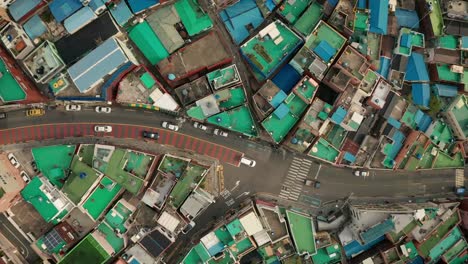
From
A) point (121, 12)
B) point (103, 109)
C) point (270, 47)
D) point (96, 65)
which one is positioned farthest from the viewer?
point (270, 47)

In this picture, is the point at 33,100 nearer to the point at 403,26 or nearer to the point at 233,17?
the point at 233,17

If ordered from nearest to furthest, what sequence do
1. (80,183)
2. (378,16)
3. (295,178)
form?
(80,183)
(378,16)
(295,178)

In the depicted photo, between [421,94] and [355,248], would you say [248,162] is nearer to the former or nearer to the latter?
[355,248]

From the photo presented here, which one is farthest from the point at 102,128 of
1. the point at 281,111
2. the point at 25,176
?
the point at 281,111

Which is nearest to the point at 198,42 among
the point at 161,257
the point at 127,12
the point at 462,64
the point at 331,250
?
the point at 127,12

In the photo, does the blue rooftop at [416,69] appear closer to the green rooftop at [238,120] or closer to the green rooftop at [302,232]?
the green rooftop at [238,120]
